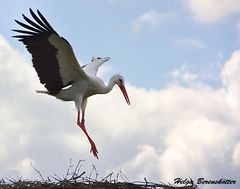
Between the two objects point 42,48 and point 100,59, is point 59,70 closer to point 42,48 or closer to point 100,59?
point 42,48

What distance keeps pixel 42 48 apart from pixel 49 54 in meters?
0.13

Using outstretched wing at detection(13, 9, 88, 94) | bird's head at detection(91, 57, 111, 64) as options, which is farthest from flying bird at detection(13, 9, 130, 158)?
bird's head at detection(91, 57, 111, 64)

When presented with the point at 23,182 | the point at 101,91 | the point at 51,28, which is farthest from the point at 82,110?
the point at 23,182

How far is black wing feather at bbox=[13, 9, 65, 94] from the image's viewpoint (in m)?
9.07

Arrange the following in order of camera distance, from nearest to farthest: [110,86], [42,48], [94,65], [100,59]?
[42,48] < [110,86] < [94,65] < [100,59]

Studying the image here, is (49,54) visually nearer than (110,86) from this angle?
Yes

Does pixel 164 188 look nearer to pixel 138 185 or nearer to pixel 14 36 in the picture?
pixel 138 185

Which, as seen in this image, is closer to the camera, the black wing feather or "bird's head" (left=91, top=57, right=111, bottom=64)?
the black wing feather

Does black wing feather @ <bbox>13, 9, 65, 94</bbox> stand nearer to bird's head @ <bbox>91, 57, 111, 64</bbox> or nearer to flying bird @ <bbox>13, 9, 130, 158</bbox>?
flying bird @ <bbox>13, 9, 130, 158</bbox>

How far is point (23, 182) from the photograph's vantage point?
287 inches

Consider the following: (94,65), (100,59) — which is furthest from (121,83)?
(100,59)

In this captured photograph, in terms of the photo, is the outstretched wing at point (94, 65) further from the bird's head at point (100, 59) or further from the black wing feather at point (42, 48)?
the black wing feather at point (42, 48)

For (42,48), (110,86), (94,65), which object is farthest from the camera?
(94,65)

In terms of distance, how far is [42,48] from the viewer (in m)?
9.27
